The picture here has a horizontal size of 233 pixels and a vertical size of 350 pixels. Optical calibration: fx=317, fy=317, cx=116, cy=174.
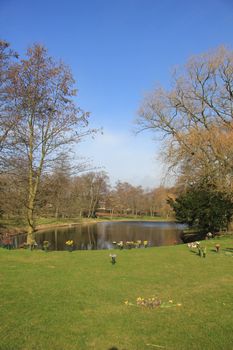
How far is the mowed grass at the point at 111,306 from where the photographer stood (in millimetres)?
4406

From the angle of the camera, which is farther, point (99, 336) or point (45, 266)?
point (45, 266)

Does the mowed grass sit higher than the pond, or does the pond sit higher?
the mowed grass

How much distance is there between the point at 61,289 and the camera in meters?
6.86

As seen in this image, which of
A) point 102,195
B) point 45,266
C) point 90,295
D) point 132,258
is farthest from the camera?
point 102,195

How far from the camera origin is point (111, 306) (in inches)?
233

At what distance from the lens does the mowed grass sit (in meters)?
4.41

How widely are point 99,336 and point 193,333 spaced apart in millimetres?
1395

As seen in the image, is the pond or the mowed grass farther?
the pond

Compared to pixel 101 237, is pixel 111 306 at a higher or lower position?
higher

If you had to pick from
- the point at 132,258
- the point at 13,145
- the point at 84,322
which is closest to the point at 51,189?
the point at 13,145

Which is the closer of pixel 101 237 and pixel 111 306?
pixel 111 306

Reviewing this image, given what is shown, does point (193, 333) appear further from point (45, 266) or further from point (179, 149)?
point (179, 149)

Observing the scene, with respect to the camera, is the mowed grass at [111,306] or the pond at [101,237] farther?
the pond at [101,237]

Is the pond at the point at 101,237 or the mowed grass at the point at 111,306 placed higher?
the mowed grass at the point at 111,306
